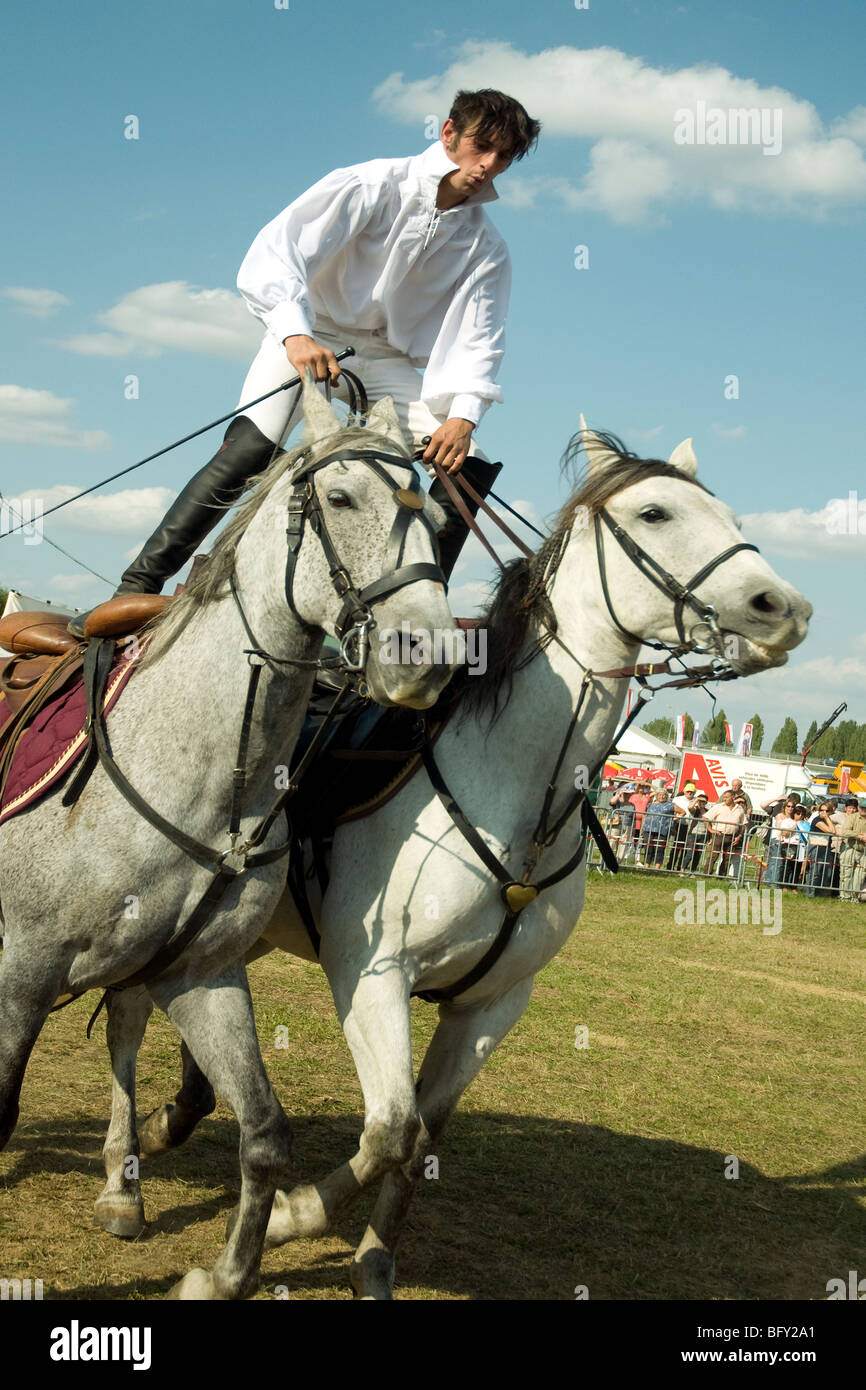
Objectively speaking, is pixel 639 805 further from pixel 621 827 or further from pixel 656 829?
pixel 656 829

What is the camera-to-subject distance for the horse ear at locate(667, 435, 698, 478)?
4945mm

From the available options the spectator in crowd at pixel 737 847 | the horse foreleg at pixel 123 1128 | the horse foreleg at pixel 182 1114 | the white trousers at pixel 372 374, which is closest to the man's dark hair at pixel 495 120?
the white trousers at pixel 372 374

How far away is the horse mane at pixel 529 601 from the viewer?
15.5 feet

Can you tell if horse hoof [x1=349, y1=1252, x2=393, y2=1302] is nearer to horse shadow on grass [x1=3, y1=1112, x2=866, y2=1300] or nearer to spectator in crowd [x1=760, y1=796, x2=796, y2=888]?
horse shadow on grass [x1=3, y1=1112, x2=866, y2=1300]

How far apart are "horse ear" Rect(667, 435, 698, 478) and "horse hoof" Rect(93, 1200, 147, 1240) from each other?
13.3ft

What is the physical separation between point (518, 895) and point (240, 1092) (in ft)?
4.03

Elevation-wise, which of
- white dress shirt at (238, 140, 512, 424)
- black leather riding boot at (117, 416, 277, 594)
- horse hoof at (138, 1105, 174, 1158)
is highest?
white dress shirt at (238, 140, 512, 424)

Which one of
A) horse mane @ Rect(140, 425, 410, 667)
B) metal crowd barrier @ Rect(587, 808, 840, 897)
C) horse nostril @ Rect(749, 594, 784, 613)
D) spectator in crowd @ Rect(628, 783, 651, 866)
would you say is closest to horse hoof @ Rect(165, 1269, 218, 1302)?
horse mane @ Rect(140, 425, 410, 667)

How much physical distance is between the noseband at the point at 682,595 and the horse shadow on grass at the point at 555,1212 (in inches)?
110

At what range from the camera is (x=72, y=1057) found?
809 cm
